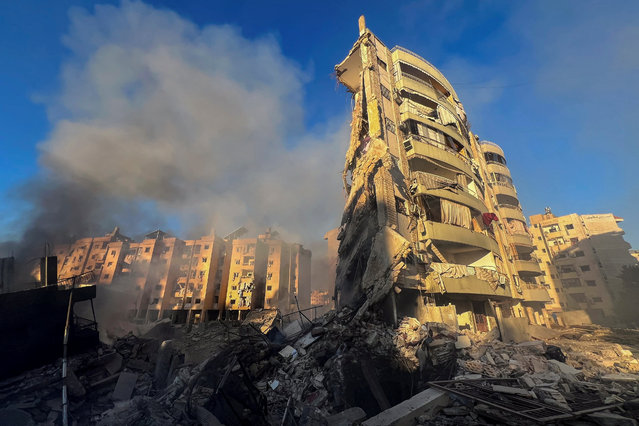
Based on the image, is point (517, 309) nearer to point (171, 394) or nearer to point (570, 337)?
point (570, 337)

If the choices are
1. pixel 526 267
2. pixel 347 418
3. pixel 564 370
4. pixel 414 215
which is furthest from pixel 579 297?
pixel 347 418

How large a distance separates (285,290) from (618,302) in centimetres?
5254

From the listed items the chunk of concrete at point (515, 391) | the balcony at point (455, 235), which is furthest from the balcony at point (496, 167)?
the chunk of concrete at point (515, 391)

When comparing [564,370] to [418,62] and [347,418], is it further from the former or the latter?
[418,62]

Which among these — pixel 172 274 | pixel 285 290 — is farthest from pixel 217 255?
pixel 285 290

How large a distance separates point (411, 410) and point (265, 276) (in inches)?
1910

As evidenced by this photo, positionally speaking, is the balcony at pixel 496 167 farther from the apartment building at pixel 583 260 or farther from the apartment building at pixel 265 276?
the apartment building at pixel 265 276

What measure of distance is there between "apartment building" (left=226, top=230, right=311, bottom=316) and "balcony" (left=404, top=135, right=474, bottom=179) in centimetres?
3885

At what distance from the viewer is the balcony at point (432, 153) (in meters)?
19.5

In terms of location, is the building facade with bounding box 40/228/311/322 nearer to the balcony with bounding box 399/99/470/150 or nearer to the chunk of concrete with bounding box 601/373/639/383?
the balcony with bounding box 399/99/470/150

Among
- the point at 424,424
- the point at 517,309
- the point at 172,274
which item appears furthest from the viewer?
the point at 172,274

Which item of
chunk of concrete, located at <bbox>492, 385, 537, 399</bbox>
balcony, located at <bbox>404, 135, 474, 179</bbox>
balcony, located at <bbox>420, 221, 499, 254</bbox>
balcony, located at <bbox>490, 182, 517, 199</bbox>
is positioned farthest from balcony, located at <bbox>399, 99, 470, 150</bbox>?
chunk of concrete, located at <bbox>492, 385, 537, 399</bbox>

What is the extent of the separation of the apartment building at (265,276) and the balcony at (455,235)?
38.7m

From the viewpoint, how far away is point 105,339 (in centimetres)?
2525
